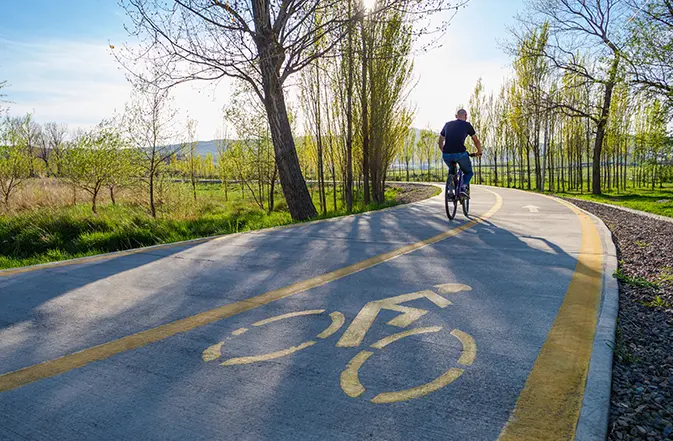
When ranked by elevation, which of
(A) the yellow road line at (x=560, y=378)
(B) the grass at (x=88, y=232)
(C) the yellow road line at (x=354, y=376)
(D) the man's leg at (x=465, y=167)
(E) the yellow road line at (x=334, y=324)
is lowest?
(B) the grass at (x=88, y=232)

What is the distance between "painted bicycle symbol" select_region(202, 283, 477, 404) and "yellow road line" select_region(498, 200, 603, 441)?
0.34 metres

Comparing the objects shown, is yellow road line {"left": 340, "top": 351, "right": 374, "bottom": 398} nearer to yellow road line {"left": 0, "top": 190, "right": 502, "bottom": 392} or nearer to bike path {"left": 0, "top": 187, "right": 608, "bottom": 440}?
bike path {"left": 0, "top": 187, "right": 608, "bottom": 440}

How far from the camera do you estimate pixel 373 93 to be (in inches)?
671

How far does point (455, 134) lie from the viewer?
8.26 meters

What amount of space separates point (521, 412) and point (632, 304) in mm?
2233

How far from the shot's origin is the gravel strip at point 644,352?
5.65ft

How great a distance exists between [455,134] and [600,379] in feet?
22.4

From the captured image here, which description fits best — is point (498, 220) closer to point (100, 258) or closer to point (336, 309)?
point (336, 309)

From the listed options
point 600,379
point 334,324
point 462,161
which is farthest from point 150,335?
point 462,161

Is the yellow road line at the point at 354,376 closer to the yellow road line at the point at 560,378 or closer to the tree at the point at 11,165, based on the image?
the yellow road line at the point at 560,378

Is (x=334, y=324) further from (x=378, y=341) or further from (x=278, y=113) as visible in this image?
(x=278, y=113)

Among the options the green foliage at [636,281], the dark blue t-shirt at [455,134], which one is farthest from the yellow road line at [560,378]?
the dark blue t-shirt at [455,134]

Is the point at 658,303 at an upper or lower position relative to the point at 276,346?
lower

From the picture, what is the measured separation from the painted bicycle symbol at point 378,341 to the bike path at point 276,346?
0.8 inches
